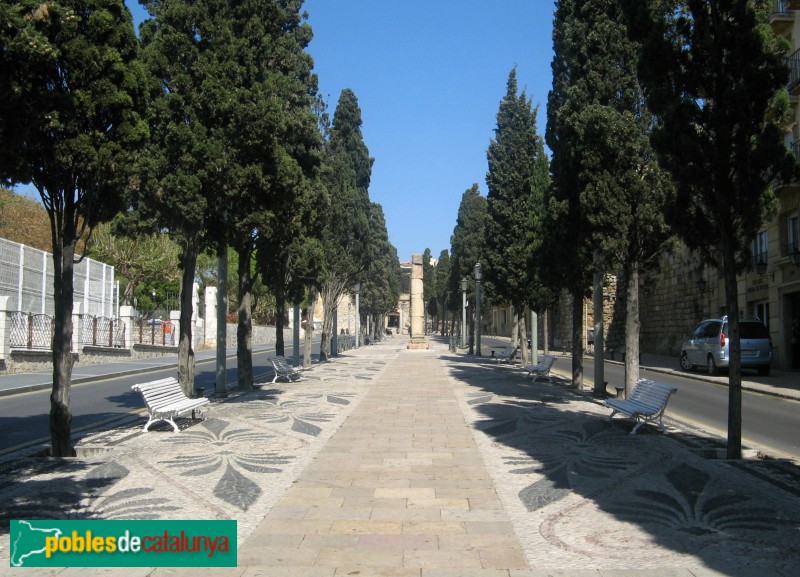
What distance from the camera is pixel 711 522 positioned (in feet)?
19.4

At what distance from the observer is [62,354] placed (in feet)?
28.2

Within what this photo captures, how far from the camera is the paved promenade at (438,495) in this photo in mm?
4992

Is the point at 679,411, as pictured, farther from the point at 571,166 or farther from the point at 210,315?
the point at 210,315

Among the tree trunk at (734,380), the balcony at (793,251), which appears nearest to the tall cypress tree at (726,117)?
the tree trunk at (734,380)

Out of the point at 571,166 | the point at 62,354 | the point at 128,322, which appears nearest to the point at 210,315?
the point at 128,322

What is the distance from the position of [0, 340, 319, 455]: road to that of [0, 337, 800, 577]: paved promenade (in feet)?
4.23

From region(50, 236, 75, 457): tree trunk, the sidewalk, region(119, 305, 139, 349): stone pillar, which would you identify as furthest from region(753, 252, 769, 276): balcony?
region(119, 305, 139, 349): stone pillar

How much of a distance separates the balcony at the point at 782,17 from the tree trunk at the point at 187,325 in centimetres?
2134

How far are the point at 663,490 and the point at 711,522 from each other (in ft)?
3.59

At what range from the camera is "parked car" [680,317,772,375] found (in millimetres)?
22156

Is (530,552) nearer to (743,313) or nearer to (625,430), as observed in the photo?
(625,430)

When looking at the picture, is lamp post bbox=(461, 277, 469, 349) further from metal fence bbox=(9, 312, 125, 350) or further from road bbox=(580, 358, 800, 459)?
road bbox=(580, 358, 800, 459)

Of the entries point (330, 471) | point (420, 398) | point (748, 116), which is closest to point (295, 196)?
point (420, 398)

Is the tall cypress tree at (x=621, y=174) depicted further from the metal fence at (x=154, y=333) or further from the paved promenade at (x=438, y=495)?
the metal fence at (x=154, y=333)
